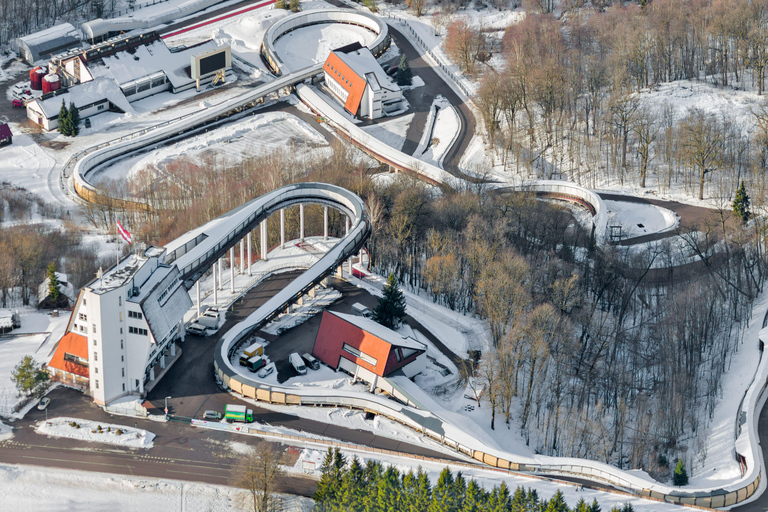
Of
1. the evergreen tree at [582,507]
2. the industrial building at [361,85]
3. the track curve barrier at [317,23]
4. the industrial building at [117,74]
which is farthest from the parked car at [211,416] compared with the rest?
the track curve barrier at [317,23]

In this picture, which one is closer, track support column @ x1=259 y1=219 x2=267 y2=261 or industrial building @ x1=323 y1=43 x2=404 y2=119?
track support column @ x1=259 y1=219 x2=267 y2=261

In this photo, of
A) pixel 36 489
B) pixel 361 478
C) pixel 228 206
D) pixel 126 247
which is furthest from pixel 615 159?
pixel 36 489

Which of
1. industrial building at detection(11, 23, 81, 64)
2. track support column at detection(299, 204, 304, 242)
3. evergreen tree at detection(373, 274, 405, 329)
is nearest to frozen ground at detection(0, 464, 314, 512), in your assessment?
evergreen tree at detection(373, 274, 405, 329)

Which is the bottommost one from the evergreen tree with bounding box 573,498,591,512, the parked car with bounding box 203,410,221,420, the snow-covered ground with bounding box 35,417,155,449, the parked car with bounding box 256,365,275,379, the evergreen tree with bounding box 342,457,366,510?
the snow-covered ground with bounding box 35,417,155,449

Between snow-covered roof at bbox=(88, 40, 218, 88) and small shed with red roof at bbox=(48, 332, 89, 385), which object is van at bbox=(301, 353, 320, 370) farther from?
snow-covered roof at bbox=(88, 40, 218, 88)

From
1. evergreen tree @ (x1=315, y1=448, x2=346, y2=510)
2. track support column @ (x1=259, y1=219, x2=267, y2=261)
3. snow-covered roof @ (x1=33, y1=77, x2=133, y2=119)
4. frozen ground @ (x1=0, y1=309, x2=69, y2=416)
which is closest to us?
evergreen tree @ (x1=315, y1=448, x2=346, y2=510)

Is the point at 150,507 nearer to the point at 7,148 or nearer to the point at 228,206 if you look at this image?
the point at 228,206

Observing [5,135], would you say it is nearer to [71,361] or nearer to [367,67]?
[367,67]
